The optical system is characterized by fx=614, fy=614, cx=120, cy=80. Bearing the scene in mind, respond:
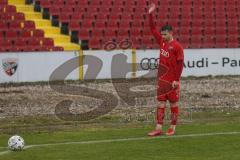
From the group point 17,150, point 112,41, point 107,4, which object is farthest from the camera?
point 107,4

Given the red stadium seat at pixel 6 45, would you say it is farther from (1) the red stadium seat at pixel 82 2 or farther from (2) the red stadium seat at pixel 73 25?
(1) the red stadium seat at pixel 82 2

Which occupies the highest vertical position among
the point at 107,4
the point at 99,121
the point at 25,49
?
the point at 107,4

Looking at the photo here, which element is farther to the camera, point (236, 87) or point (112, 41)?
point (112, 41)

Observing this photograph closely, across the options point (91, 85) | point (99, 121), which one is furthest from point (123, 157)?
point (91, 85)

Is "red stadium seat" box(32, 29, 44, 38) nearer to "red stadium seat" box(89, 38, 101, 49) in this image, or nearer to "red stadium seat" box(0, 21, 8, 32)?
"red stadium seat" box(0, 21, 8, 32)

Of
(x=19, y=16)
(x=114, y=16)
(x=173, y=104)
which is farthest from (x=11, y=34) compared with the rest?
(x=173, y=104)

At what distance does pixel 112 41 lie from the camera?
99.3ft

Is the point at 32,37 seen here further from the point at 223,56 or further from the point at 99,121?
the point at 99,121

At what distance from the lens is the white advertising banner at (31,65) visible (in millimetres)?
25703

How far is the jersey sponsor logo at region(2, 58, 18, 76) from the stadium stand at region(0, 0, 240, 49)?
2.29 meters

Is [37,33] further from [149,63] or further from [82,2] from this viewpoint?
[149,63]

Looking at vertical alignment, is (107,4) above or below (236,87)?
above

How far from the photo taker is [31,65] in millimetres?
26375

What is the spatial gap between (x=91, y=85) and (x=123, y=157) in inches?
622
